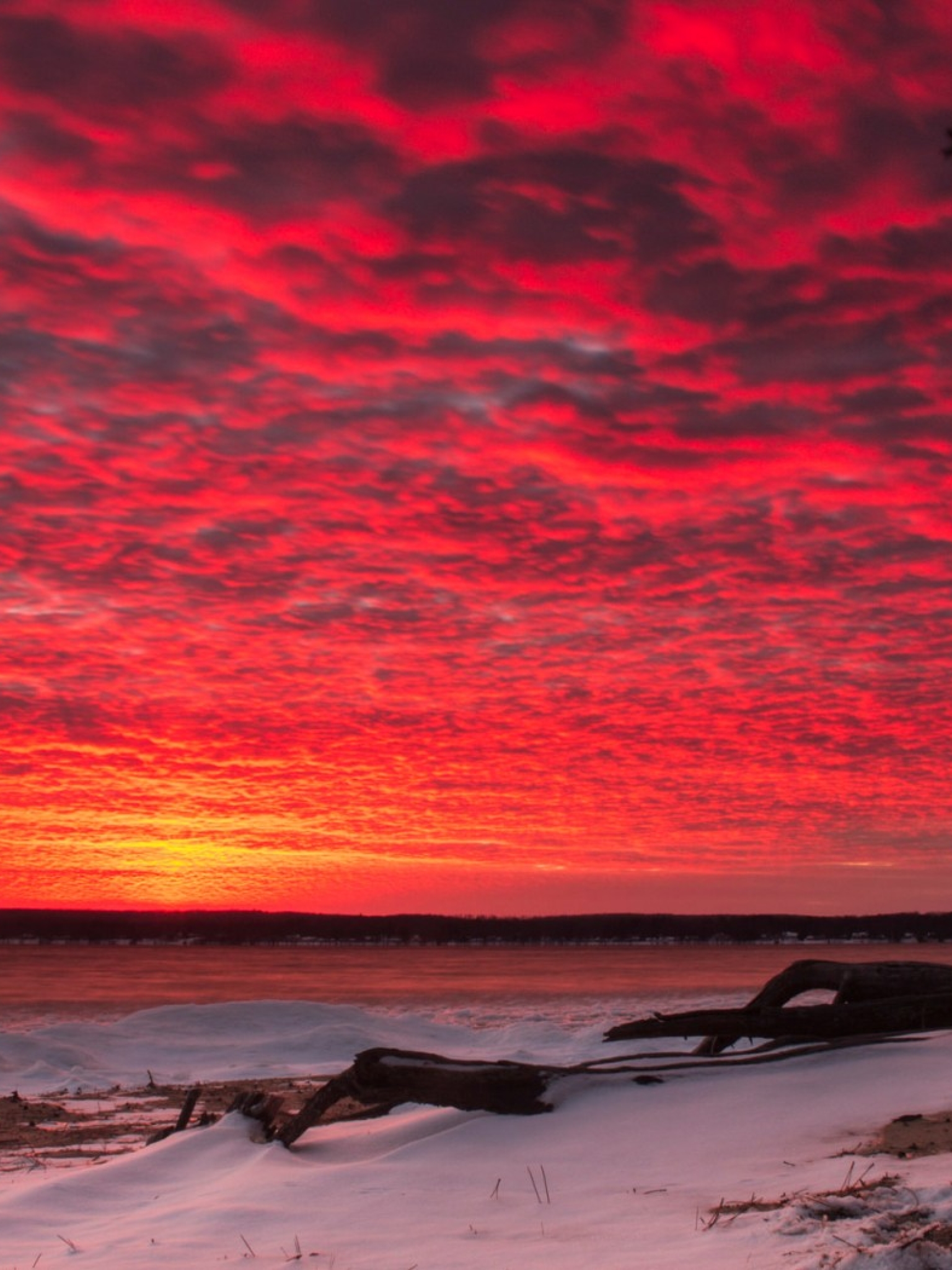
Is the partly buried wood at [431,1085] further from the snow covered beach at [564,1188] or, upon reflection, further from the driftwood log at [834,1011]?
the driftwood log at [834,1011]

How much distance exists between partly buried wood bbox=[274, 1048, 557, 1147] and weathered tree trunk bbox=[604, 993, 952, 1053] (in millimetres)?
1800

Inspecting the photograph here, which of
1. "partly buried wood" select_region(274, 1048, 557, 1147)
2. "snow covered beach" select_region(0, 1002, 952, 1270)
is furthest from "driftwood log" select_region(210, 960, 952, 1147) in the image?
"snow covered beach" select_region(0, 1002, 952, 1270)

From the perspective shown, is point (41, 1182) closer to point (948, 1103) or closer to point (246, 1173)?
point (246, 1173)

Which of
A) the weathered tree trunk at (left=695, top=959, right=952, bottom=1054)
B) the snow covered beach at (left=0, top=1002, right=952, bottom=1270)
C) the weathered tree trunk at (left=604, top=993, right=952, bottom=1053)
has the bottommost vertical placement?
the snow covered beach at (left=0, top=1002, right=952, bottom=1270)

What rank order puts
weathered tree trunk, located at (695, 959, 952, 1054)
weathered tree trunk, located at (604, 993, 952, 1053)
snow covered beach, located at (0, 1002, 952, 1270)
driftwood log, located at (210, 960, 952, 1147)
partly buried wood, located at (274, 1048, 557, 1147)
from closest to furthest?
1. snow covered beach, located at (0, 1002, 952, 1270)
2. partly buried wood, located at (274, 1048, 557, 1147)
3. driftwood log, located at (210, 960, 952, 1147)
4. weathered tree trunk, located at (604, 993, 952, 1053)
5. weathered tree trunk, located at (695, 959, 952, 1054)

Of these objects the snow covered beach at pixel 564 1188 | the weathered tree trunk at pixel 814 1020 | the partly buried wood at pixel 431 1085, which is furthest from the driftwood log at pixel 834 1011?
the partly buried wood at pixel 431 1085

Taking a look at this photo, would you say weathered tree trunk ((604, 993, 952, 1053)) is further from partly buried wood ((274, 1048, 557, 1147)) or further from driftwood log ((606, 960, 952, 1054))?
partly buried wood ((274, 1048, 557, 1147))

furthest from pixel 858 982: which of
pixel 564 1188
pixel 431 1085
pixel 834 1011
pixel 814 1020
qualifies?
pixel 564 1188

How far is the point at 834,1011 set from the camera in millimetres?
11344

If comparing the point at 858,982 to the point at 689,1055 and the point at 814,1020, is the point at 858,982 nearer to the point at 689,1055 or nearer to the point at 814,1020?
the point at 814,1020

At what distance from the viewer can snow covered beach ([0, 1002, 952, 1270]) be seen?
5.76 m

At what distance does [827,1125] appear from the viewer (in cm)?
848

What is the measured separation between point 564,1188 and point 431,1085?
2384 millimetres

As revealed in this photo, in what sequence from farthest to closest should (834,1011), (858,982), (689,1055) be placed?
(858,982)
(834,1011)
(689,1055)
